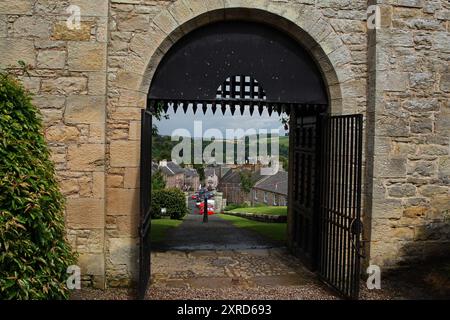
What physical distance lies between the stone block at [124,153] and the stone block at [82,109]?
39cm

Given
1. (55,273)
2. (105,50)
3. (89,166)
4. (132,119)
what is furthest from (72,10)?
(55,273)

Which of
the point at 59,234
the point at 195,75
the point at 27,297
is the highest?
the point at 195,75

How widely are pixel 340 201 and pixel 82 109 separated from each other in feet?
10.9

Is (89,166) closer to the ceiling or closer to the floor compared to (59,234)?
closer to the ceiling

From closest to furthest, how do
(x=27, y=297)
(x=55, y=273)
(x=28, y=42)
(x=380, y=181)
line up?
(x=27, y=297) → (x=55, y=273) → (x=28, y=42) → (x=380, y=181)

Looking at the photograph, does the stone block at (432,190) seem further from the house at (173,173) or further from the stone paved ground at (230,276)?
the house at (173,173)

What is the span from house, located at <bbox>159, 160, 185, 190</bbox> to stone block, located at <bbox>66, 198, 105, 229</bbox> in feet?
150

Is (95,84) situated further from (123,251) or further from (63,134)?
(123,251)

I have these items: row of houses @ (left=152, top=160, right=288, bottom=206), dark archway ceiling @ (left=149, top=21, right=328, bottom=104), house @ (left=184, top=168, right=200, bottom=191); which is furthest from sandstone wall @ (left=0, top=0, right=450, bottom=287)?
house @ (left=184, top=168, right=200, bottom=191)

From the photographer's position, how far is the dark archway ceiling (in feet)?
16.8

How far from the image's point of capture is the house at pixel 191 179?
5916 cm

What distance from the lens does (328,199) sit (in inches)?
200

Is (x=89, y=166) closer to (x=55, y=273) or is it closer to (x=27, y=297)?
(x=55, y=273)

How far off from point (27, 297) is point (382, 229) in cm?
403
